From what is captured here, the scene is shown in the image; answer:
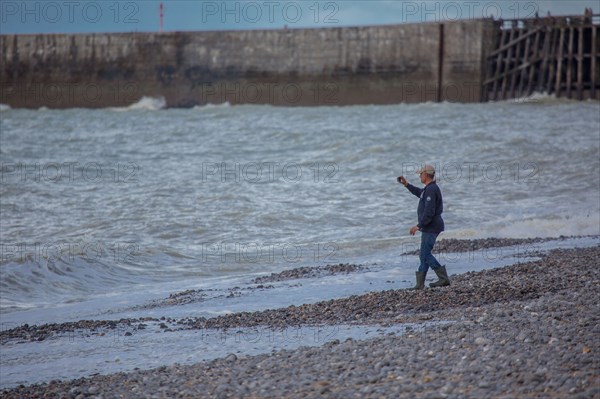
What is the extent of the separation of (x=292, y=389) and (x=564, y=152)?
20.2 meters

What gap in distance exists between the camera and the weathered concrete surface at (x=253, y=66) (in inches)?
1676

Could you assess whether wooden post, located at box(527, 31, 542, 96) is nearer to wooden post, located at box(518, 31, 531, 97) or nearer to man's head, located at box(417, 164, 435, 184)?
wooden post, located at box(518, 31, 531, 97)

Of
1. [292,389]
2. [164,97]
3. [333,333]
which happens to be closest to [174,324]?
[333,333]

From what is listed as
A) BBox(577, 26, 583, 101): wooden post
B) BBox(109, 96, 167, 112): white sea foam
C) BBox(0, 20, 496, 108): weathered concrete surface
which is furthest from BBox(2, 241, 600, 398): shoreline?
BBox(109, 96, 167, 112): white sea foam

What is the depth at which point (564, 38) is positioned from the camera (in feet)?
130

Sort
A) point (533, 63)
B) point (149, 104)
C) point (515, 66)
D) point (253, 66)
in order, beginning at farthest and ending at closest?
point (149, 104) < point (253, 66) < point (515, 66) < point (533, 63)

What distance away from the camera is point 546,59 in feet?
130

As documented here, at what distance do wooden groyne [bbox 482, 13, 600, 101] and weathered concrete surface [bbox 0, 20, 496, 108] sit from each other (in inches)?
31.9

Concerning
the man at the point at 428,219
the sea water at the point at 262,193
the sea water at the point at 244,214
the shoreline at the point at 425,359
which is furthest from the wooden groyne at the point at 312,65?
the shoreline at the point at 425,359

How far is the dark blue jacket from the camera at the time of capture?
9133mm

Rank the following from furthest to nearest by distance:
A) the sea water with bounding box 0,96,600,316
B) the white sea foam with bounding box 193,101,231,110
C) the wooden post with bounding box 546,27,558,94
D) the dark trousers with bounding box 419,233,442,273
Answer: the white sea foam with bounding box 193,101,231,110
the wooden post with bounding box 546,27,558,94
the sea water with bounding box 0,96,600,316
the dark trousers with bounding box 419,233,442,273

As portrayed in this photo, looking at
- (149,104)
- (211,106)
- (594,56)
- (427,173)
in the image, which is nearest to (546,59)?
(594,56)

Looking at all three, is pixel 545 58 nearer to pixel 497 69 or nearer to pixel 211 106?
pixel 497 69

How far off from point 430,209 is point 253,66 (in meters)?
38.2
